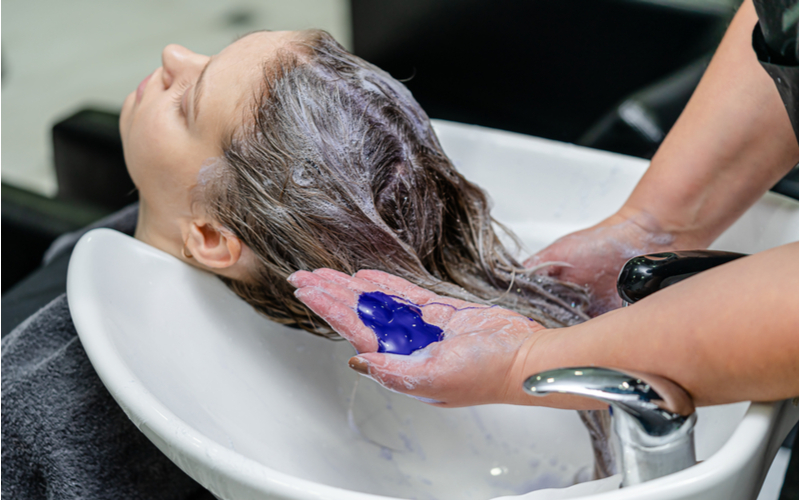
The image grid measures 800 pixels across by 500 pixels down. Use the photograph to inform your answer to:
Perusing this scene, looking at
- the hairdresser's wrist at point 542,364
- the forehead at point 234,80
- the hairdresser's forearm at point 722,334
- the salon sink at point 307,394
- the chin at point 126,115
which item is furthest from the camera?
the chin at point 126,115

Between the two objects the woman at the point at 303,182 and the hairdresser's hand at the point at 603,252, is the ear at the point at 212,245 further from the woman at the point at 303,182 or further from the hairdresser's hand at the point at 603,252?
the hairdresser's hand at the point at 603,252

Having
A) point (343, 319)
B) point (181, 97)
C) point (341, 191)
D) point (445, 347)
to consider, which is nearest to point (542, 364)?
point (445, 347)

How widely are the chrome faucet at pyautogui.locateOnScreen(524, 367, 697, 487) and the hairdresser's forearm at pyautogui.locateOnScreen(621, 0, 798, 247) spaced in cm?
39

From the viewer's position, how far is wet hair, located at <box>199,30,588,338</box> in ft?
2.42

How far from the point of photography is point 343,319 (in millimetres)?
622

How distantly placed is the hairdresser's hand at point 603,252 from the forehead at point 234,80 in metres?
0.43

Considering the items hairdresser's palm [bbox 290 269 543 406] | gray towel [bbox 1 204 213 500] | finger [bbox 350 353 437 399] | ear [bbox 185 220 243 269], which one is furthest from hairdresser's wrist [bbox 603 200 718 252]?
gray towel [bbox 1 204 213 500]

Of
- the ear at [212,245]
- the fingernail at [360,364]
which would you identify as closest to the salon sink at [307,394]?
the ear at [212,245]

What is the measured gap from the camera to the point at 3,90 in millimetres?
2500

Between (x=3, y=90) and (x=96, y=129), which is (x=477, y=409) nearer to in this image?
(x=96, y=129)

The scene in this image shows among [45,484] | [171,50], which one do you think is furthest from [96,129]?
[45,484]

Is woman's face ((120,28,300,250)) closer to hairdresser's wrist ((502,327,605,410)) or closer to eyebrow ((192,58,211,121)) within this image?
eyebrow ((192,58,211,121))

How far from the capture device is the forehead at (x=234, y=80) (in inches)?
29.8

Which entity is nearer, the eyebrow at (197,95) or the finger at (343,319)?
the finger at (343,319)
